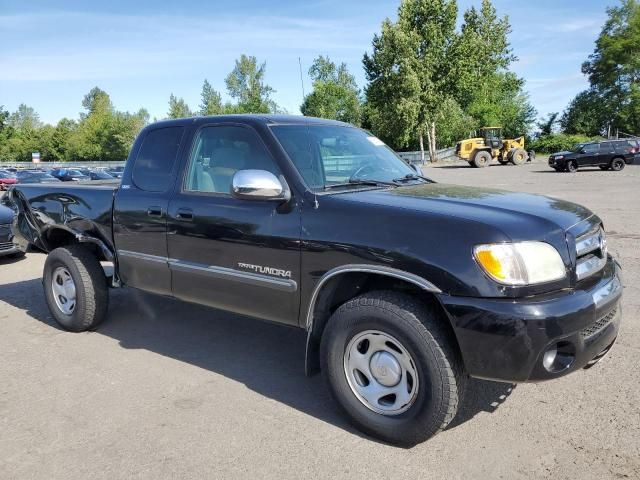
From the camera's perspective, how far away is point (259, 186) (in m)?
3.31

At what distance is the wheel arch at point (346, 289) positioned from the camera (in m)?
2.92

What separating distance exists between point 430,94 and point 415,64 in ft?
9.82

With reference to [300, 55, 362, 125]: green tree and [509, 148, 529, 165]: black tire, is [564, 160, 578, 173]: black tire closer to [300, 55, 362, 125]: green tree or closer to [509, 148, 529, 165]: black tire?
[509, 148, 529, 165]: black tire

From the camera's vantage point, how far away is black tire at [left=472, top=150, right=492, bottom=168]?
37.8m

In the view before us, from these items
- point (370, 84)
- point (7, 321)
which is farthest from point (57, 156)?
point (7, 321)

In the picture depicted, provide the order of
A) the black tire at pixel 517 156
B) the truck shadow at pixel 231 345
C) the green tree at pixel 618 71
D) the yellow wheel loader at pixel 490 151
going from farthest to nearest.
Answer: the green tree at pixel 618 71 < the black tire at pixel 517 156 < the yellow wheel loader at pixel 490 151 < the truck shadow at pixel 231 345

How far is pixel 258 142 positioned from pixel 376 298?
143 centimetres

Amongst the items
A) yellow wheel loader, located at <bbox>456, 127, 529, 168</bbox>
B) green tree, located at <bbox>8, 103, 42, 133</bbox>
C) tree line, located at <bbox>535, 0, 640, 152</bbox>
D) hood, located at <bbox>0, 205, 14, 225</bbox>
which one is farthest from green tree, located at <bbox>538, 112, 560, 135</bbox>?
green tree, located at <bbox>8, 103, 42, 133</bbox>

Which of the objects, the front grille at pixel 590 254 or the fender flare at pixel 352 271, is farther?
the front grille at pixel 590 254

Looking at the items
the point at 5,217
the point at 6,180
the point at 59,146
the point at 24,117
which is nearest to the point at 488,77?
the point at 6,180

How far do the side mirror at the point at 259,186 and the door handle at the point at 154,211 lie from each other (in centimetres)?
98

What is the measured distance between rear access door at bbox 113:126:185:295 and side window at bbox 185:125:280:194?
209 mm

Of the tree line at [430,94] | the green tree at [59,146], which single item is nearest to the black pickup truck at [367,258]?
the tree line at [430,94]

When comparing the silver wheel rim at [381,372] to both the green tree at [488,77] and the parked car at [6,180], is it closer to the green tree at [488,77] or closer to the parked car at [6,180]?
the parked car at [6,180]
